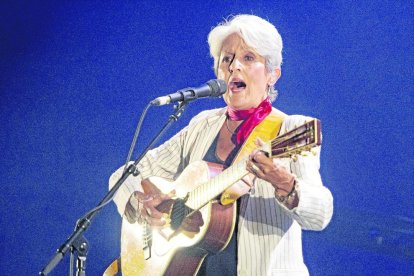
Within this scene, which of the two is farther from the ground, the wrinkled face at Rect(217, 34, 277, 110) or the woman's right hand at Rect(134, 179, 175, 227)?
the wrinkled face at Rect(217, 34, 277, 110)

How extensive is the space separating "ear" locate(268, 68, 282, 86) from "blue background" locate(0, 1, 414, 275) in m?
0.04

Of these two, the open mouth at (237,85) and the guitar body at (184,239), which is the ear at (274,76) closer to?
the open mouth at (237,85)

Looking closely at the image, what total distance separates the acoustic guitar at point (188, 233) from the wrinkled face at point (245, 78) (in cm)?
34

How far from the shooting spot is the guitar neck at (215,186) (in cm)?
226

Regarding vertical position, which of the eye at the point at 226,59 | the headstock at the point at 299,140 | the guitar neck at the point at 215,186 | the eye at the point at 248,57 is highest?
the eye at the point at 226,59

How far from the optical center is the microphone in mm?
2221

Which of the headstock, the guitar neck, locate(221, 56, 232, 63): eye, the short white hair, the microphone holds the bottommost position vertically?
the guitar neck

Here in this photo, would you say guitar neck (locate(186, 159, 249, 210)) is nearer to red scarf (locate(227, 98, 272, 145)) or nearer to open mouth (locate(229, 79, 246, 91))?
red scarf (locate(227, 98, 272, 145))

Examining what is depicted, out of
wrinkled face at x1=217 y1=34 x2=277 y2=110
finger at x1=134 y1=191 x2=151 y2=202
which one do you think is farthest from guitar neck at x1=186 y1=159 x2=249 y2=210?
wrinkled face at x1=217 y1=34 x2=277 y2=110

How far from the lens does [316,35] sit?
275 centimetres

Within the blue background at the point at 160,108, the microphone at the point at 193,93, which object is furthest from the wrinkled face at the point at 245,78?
the microphone at the point at 193,93

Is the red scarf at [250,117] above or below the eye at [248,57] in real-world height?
below

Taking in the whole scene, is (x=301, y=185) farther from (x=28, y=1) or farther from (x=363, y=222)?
(x=28, y=1)

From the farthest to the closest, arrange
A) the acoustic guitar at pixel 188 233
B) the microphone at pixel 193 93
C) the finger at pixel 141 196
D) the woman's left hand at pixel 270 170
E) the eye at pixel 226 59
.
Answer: the eye at pixel 226 59, the finger at pixel 141 196, the acoustic guitar at pixel 188 233, the microphone at pixel 193 93, the woman's left hand at pixel 270 170
